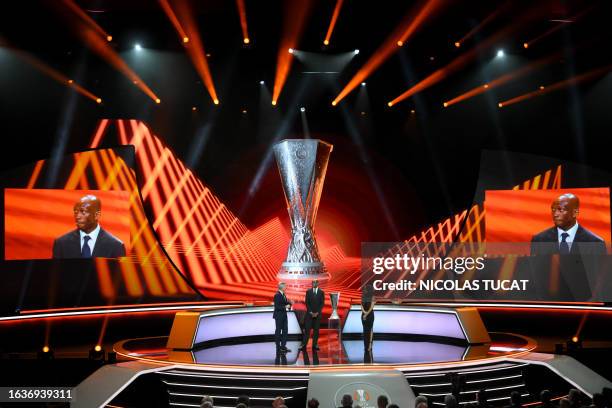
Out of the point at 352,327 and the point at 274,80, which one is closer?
the point at 352,327

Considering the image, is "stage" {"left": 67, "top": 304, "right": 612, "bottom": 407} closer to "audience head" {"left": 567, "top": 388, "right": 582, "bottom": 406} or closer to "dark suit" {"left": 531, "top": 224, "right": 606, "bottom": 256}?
"audience head" {"left": 567, "top": 388, "right": 582, "bottom": 406}

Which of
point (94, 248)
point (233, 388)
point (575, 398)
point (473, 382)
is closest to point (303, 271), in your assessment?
point (233, 388)

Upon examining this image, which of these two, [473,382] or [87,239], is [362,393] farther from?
[87,239]

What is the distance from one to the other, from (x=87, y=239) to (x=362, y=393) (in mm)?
5977

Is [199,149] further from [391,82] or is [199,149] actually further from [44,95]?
[391,82]

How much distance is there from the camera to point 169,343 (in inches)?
266

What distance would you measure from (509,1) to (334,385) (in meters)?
6.20

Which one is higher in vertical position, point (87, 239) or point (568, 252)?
point (87, 239)

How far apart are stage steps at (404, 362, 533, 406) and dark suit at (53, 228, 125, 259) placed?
5.89 m

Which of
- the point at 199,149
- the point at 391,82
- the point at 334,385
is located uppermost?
the point at 391,82

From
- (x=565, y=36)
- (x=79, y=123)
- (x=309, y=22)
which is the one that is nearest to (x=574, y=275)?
(x=565, y=36)

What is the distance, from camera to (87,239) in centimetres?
951

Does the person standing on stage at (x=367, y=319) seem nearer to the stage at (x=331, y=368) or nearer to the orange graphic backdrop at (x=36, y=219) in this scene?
the stage at (x=331, y=368)

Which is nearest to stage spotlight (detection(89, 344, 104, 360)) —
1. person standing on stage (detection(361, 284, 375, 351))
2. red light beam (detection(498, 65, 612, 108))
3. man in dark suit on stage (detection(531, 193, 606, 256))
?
person standing on stage (detection(361, 284, 375, 351))
